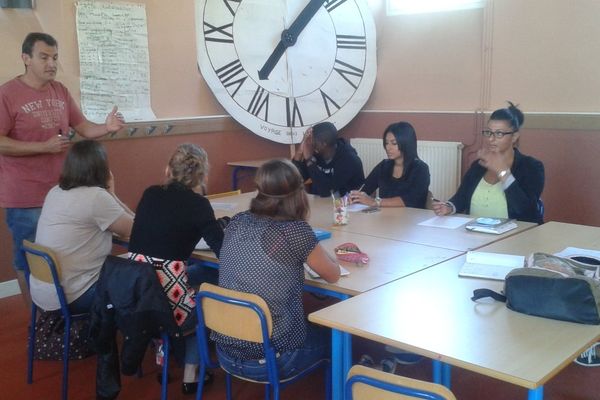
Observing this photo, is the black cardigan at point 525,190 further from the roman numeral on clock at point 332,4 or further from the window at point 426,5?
the roman numeral on clock at point 332,4

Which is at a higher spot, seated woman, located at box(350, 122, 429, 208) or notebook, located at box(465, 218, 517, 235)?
seated woman, located at box(350, 122, 429, 208)

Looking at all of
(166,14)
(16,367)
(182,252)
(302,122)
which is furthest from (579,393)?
(166,14)

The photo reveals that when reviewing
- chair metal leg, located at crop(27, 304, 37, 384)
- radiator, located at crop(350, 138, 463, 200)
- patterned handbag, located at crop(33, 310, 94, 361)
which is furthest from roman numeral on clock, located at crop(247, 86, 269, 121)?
chair metal leg, located at crop(27, 304, 37, 384)

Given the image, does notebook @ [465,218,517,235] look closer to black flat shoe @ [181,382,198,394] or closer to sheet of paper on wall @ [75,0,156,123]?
black flat shoe @ [181,382,198,394]

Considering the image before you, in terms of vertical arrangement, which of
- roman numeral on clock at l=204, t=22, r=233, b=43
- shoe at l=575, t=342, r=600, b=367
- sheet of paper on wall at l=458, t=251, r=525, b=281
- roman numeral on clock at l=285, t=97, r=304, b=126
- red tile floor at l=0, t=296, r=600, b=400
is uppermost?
roman numeral on clock at l=204, t=22, r=233, b=43

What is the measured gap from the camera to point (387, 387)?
4.02 feet

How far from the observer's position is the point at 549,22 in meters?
4.13

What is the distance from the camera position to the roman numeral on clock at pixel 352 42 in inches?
198

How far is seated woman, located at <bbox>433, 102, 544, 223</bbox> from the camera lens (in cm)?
288

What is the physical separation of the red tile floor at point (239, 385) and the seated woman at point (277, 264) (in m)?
0.61

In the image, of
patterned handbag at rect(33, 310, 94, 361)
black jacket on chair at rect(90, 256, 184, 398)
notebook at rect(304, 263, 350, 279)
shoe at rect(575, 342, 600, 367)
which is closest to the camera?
notebook at rect(304, 263, 350, 279)

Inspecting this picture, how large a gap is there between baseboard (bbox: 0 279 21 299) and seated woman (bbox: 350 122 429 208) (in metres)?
2.28

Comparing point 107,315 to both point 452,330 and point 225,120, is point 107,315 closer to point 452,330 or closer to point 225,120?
point 452,330

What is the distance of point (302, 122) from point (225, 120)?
2.10ft
